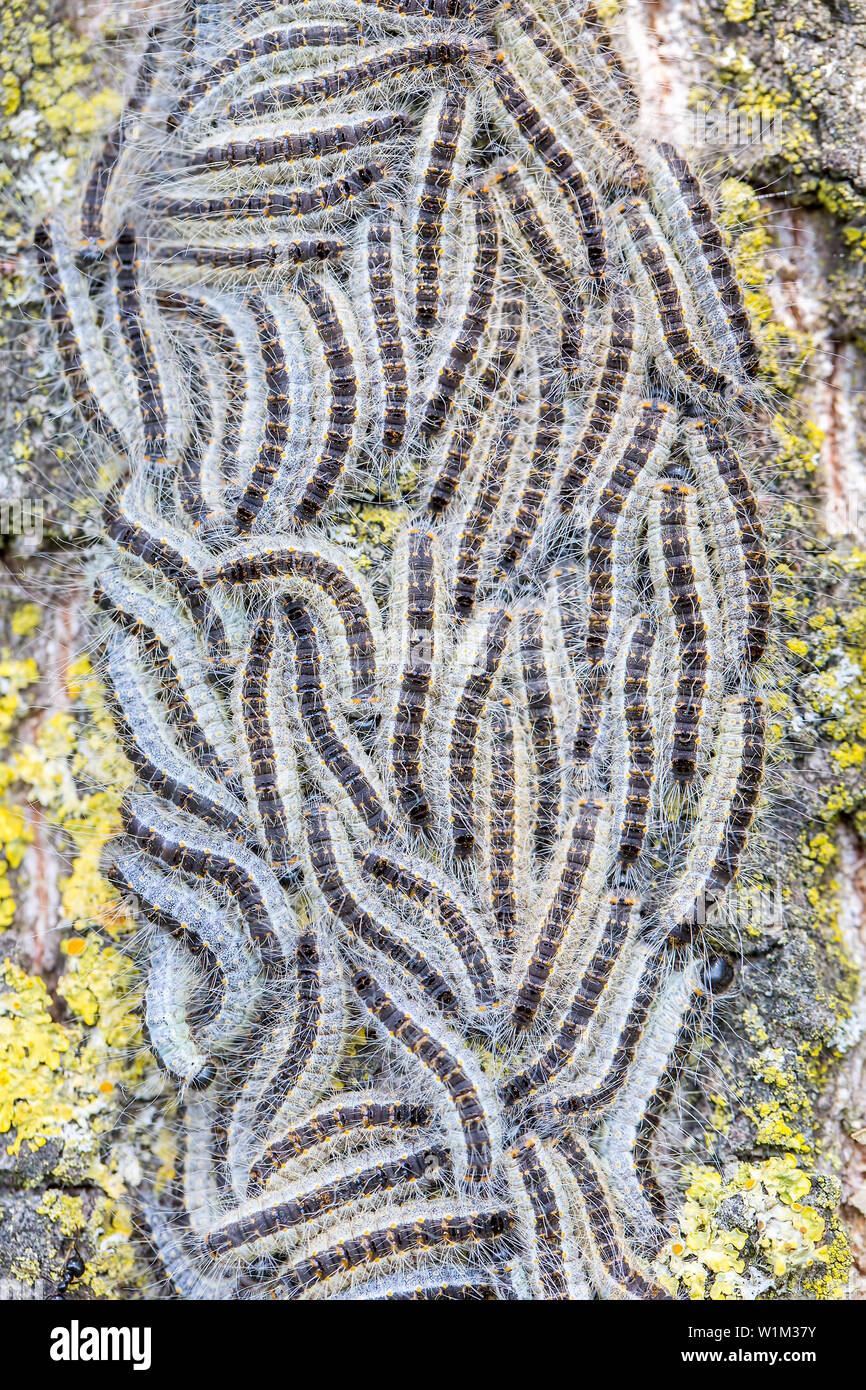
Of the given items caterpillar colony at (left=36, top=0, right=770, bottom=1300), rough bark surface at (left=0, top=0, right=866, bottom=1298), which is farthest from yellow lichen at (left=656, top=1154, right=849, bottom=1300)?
caterpillar colony at (left=36, top=0, right=770, bottom=1300)

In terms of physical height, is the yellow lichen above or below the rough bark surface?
below

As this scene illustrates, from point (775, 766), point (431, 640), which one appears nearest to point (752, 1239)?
point (775, 766)

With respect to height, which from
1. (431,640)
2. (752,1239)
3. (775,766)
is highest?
(431,640)

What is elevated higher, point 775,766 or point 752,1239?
point 775,766

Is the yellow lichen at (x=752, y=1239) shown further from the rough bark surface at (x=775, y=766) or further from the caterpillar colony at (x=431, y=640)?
the caterpillar colony at (x=431, y=640)

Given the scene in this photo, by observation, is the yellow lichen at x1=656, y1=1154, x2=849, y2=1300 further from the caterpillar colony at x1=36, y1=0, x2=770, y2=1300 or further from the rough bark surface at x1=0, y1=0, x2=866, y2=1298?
the caterpillar colony at x1=36, y1=0, x2=770, y2=1300

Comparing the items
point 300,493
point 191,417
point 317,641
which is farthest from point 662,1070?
point 191,417

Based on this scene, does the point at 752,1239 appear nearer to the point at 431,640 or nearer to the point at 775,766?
the point at 775,766

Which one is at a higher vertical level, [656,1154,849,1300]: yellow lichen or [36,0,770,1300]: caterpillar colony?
[36,0,770,1300]: caterpillar colony

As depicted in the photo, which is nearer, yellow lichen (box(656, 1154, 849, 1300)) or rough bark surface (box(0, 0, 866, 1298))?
yellow lichen (box(656, 1154, 849, 1300))
